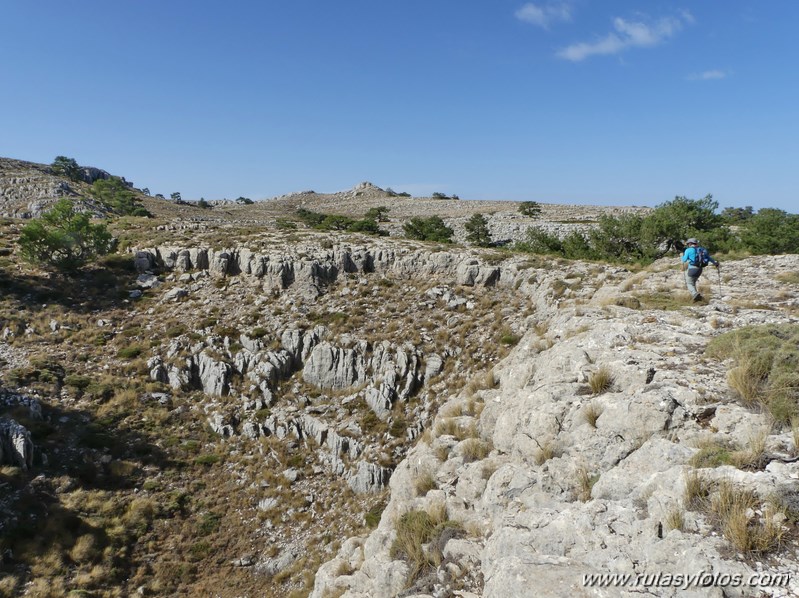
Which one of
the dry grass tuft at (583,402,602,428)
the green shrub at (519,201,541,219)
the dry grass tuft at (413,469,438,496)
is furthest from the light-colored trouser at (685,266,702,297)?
the green shrub at (519,201,541,219)

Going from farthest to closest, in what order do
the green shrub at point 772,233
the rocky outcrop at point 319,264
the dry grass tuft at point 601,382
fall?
1. the green shrub at point 772,233
2. the rocky outcrop at point 319,264
3. the dry grass tuft at point 601,382

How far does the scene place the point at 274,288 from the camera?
34.3m

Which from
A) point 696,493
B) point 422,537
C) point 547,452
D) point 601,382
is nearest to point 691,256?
point 601,382

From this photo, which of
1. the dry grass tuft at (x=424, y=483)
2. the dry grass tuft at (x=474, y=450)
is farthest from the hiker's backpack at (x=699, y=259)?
the dry grass tuft at (x=424, y=483)

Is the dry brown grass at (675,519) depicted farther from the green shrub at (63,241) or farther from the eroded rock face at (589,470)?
the green shrub at (63,241)

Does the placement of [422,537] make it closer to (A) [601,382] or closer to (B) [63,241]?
(A) [601,382]

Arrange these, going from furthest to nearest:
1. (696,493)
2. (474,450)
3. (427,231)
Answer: (427,231) → (474,450) → (696,493)

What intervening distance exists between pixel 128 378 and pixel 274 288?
1272 centimetres

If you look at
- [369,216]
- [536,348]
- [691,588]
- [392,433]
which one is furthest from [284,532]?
[369,216]

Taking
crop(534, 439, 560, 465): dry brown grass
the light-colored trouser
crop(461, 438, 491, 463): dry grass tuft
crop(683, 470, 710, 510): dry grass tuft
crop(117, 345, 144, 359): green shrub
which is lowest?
crop(117, 345, 144, 359): green shrub

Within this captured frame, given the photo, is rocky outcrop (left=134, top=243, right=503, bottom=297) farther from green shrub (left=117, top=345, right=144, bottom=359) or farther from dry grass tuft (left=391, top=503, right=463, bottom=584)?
dry grass tuft (left=391, top=503, right=463, bottom=584)

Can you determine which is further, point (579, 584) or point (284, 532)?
point (284, 532)

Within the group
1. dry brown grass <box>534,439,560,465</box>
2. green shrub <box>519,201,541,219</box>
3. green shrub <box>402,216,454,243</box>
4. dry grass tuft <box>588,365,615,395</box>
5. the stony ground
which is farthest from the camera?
green shrub <box>519,201,541,219</box>

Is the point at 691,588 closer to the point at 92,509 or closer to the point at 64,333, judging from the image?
the point at 92,509
